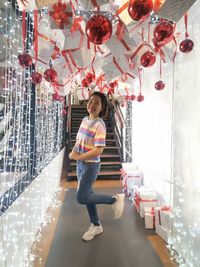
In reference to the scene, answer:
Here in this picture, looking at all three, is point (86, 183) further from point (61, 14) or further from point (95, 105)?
point (61, 14)

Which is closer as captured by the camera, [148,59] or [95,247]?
[148,59]

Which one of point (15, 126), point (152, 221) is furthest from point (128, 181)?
point (15, 126)

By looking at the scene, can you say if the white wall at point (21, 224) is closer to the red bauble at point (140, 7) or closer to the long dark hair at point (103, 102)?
the long dark hair at point (103, 102)

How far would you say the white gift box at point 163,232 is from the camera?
8.56ft

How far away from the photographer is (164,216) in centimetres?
275

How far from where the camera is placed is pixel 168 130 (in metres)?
2.96

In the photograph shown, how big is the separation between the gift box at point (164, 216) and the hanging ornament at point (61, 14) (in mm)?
2037

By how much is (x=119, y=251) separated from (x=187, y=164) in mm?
1067

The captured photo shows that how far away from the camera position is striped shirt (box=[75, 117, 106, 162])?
2.56 m

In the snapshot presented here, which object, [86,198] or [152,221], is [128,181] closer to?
[152,221]

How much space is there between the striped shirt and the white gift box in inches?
40.0

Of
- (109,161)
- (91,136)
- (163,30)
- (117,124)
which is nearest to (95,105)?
(91,136)

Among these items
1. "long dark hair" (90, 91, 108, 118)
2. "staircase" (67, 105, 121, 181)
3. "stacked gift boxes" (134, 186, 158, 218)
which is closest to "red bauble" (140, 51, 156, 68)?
"long dark hair" (90, 91, 108, 118)

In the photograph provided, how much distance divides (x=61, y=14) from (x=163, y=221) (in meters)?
2.30
